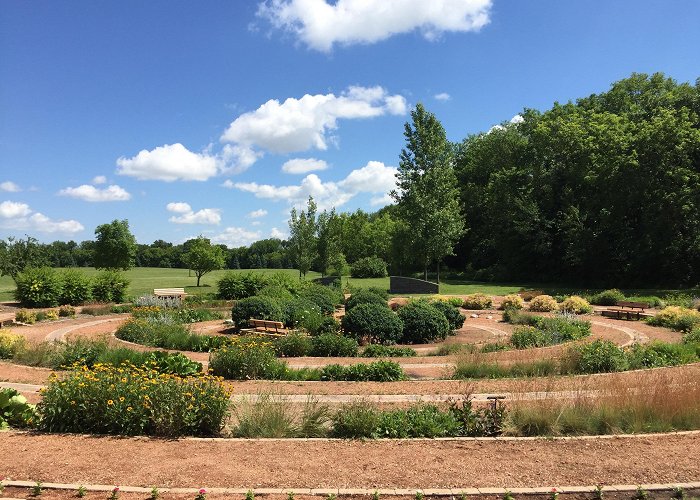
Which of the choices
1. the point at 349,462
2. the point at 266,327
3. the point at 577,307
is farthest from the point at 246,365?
the point at 577,307

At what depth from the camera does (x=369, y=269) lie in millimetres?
58188

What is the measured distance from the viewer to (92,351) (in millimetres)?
11859

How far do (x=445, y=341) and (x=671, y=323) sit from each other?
927 cm

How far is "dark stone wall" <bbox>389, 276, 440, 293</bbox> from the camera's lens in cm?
3584

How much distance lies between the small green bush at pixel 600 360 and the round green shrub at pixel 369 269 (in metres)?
46.6

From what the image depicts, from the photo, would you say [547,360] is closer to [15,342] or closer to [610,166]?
[15,342]

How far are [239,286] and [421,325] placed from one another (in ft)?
52.9

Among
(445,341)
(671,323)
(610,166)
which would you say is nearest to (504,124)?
(610,166)

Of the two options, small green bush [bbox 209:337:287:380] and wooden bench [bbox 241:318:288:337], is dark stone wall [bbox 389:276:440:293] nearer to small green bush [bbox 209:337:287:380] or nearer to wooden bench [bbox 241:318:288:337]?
wooden bench [bbox 241:318:288:337]

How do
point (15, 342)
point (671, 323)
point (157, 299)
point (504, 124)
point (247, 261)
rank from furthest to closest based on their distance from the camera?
point (247, 261)
point (504, 124)
point (157, 299)
point (671, 323)
point (15, 342)

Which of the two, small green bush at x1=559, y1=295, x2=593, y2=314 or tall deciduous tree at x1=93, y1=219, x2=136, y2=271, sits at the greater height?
tall deciduous tree at x1=93, y1=219, x2=136, y2=271

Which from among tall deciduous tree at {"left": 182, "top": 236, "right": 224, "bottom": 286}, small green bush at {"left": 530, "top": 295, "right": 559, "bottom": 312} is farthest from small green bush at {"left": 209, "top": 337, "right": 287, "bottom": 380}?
tall deciduous tree at {"left": 182, "top": 236, "right": 224, "bottom": 286}

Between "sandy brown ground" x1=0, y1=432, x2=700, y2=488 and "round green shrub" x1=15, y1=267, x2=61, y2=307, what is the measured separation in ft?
76.1

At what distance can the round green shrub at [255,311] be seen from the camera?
1819 cm
